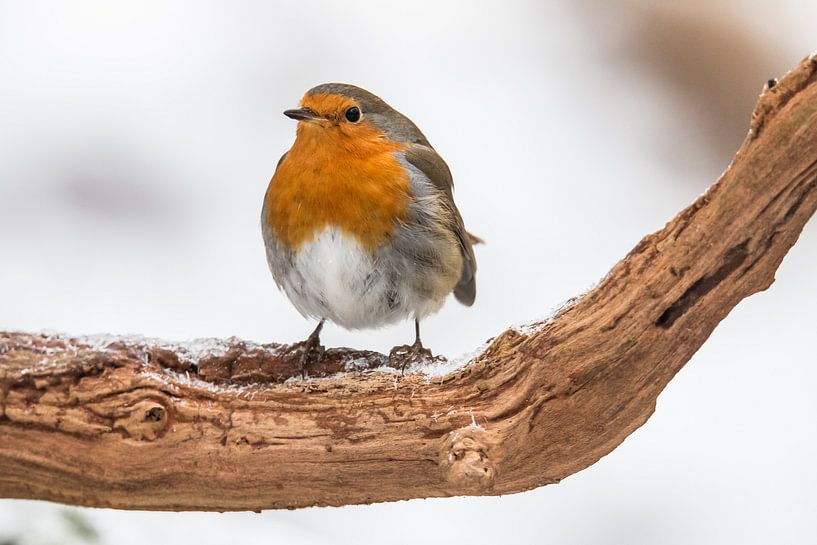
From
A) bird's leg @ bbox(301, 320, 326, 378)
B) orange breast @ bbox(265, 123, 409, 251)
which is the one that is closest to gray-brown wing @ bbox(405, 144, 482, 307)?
orange breast @ bbox(265, 123, 409, 251)

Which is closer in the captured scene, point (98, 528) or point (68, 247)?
point (98, 528)

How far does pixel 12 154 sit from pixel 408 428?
352cm

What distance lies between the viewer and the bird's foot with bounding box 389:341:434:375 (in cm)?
341

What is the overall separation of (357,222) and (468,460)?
1.18 metres

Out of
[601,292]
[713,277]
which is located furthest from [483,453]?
[713,277]

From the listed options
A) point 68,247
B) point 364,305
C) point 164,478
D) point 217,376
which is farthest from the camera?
point 68,247

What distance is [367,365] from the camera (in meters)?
3.47

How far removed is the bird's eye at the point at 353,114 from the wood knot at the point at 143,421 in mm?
Answer: 1426

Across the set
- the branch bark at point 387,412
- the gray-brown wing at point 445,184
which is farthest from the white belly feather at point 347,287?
the branch bark at point 387,412

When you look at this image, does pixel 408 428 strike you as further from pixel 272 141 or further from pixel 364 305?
pixel 272 141

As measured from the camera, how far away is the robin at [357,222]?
11.9ft

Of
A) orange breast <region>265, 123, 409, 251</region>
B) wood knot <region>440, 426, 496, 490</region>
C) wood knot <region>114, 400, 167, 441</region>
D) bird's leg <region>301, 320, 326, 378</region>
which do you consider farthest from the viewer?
orange breast <region>265, 123, 409, 251</region>

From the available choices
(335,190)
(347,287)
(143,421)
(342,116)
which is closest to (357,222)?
(335,190)

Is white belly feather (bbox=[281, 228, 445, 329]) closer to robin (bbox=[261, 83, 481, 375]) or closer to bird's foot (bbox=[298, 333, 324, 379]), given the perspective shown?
robin (bbox=[261, 83, 481, 375])
